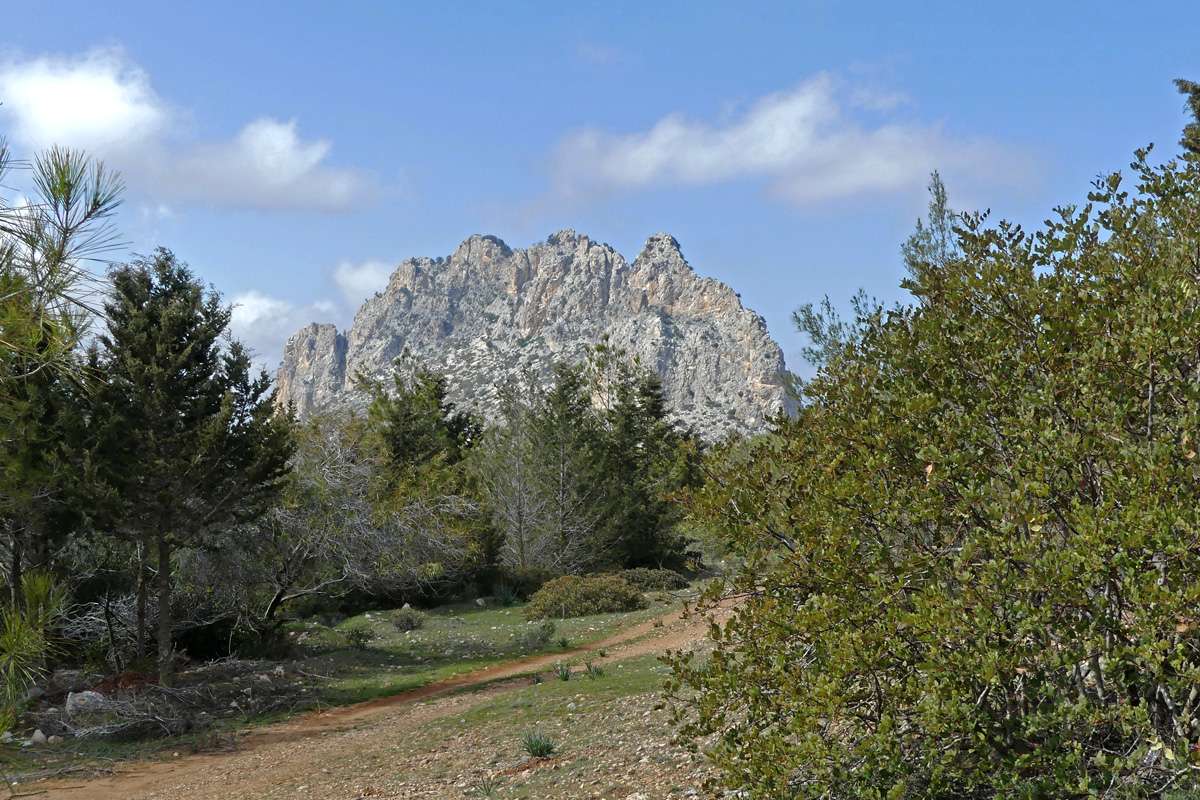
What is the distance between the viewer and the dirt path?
10.8 metres

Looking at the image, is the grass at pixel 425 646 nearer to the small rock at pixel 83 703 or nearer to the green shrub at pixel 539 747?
the small rock at pixel 83 703

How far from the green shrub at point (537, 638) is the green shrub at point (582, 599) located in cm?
314

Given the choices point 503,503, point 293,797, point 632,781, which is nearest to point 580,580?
point 503,503

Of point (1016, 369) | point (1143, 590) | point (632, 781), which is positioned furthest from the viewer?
point (632, 781)

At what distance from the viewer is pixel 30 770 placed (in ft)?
38.9

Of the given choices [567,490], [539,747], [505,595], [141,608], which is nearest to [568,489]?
[567,490]

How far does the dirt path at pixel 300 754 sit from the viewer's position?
10.8 meters

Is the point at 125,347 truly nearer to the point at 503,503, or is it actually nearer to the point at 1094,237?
the point at 1094,237

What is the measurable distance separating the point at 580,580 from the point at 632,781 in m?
18.9

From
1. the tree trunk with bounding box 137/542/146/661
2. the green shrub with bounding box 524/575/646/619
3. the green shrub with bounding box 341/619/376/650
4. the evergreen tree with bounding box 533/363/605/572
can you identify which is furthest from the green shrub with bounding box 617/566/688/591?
the tree trunk with bounding box 137/542/146/661

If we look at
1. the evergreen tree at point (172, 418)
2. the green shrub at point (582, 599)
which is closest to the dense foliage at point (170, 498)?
the evergreen tree at point (172, 418)

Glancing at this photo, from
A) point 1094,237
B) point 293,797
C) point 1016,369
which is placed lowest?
point 293,797

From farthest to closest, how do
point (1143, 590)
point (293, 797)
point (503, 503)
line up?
point (503, 503)
point (293, 797)
point (1143, 590)

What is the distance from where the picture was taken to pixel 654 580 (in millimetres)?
30250
